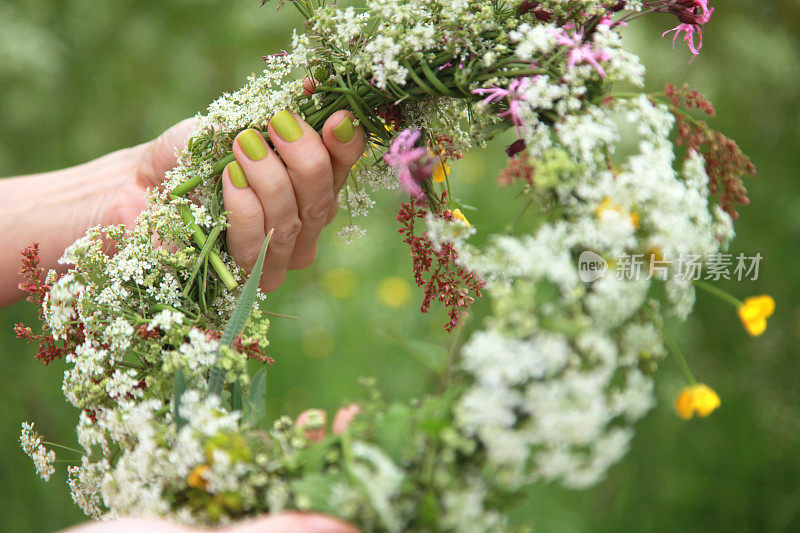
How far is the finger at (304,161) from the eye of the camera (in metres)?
1.10

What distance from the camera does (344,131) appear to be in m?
1.10

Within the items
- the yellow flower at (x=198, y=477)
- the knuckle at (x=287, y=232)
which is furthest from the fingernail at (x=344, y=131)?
the yellow flower at (x=198, y=477)

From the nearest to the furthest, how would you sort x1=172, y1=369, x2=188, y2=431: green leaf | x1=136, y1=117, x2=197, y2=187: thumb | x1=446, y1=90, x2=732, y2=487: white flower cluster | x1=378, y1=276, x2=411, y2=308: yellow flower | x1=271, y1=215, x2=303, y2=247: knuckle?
1. x1=446, y1=90, x2=732, y2=487: white flower cluster
2. x1=172, y1=369, x2=188, y2=431: green leaf
3. x1=271, y1=215, x2=303, y2=247: knuckle
4. x1=136, y1=117, x2=197, y2=187: thumb
5. x1=378, y1=276, x2=411, y2=308: yellow flower

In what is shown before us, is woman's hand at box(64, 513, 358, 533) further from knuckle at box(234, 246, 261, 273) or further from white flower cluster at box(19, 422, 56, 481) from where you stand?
knuckle at box(234, 246, 261, 273)

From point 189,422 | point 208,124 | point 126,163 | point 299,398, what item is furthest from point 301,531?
point 299,398

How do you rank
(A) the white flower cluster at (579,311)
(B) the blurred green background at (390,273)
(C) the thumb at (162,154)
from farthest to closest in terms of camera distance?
(B) the blurred green background at (390,273) → (C) the thumb at (162,154) → (A) the white flower cluster at (579,311)

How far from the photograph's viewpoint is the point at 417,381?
1966mm

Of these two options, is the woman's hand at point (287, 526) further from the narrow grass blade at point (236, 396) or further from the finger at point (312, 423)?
the narrow grass blade at point (236, 396)

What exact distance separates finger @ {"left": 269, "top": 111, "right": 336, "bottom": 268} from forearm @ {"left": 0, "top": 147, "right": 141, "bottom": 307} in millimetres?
516

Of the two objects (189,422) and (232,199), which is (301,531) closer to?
(189,422)

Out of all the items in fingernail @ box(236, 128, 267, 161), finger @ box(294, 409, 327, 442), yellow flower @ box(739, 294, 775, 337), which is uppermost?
fingernail @ box(236, 128, 267, 161)

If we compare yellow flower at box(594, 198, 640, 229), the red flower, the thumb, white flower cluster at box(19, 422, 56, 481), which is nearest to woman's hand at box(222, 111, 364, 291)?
the red flower

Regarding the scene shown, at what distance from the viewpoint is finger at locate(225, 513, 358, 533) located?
0.60 m

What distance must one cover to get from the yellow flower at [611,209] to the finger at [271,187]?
0.65 m
